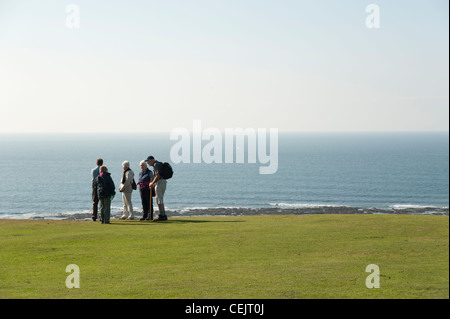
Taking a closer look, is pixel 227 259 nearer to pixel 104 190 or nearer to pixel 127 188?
pixel 104 190

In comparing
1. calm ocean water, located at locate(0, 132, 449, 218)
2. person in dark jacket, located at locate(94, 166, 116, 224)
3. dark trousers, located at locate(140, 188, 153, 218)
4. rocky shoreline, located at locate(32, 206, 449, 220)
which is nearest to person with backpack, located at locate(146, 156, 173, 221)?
dark trousers, located at locate(140, 188, 153, 218)

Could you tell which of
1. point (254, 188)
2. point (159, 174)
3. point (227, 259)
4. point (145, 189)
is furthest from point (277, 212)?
point (227, 259)

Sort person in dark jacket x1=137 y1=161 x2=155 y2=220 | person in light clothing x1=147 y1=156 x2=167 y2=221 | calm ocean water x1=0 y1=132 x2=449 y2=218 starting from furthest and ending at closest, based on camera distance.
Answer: calm ocean water x1=0 y1=132 x2=449 y2=218 → person in dark jacket x1=137 y1=161 x2=155 y2=220 → person in light clothing x1=147 y1=156 x2=167 y2=221

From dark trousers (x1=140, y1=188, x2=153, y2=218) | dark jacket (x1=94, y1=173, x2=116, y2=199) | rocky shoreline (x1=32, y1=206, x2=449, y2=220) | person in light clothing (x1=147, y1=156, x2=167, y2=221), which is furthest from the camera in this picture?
rocky shoreline (x1=32, y1=206, x2=449, y2=220)

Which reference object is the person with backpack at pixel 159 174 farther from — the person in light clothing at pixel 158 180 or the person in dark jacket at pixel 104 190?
the person in dark jacket at pixel 104 190

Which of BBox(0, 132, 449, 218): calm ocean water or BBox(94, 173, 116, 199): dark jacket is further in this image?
BBox(0, 132, 449, 218): calm ocean water

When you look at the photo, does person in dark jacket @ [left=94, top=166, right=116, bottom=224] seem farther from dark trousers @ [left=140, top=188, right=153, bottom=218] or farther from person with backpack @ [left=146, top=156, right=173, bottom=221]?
person with backpack @ [left=146, top=156, right=173, bottom=221]

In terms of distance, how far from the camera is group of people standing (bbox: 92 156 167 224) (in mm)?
22500

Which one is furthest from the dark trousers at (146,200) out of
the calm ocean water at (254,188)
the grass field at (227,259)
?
the calm ocean water at (254,188)

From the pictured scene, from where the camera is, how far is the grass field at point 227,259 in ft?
36.9

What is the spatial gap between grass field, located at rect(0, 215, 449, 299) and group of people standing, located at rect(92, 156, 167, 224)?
1.22 m

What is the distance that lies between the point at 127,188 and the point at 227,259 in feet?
34.7

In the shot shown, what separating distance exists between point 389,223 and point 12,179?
431ft

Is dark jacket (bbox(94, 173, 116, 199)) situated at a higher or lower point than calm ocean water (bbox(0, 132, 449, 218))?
higher
